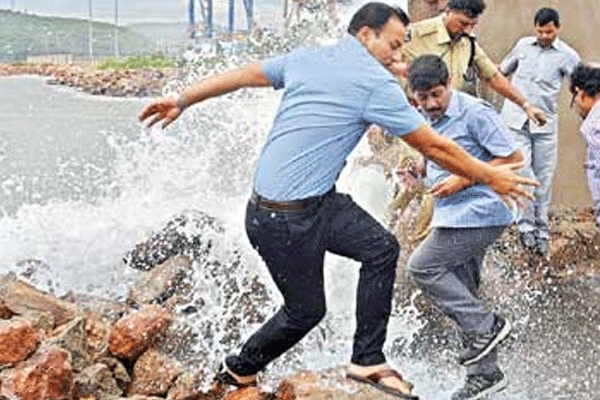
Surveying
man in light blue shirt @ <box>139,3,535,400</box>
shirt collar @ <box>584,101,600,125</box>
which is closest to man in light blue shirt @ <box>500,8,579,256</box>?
shirt collar @ <box>584,101,600,125</box>

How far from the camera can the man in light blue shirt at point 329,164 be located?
4371 mm

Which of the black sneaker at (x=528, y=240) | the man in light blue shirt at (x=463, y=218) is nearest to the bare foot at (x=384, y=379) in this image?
the man in light blue shirt at (x=463, y=218)

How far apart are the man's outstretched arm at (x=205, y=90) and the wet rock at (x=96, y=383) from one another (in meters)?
1.28

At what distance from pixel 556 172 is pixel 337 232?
488 centimetres

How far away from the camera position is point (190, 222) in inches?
295

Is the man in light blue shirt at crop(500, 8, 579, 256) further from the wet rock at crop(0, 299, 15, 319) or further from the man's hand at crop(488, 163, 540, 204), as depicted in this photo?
the wet rock at crop(0, 299, 15, 319)

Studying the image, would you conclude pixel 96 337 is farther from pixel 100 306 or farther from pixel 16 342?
pixel 100 306

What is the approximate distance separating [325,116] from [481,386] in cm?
150

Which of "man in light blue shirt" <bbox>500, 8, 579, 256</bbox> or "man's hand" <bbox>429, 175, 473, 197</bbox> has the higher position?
"man's hand" <bbox>429, 175, 473, 197</bbox>

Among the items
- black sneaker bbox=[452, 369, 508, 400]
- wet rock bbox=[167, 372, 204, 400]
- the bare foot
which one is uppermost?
the bare foot

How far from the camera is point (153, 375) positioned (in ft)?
17.8

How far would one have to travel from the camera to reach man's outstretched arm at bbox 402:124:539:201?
436cm

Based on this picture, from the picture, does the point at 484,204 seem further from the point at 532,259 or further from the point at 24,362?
the point at 532,259

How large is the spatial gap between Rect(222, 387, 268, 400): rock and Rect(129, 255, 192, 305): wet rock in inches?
62.3
